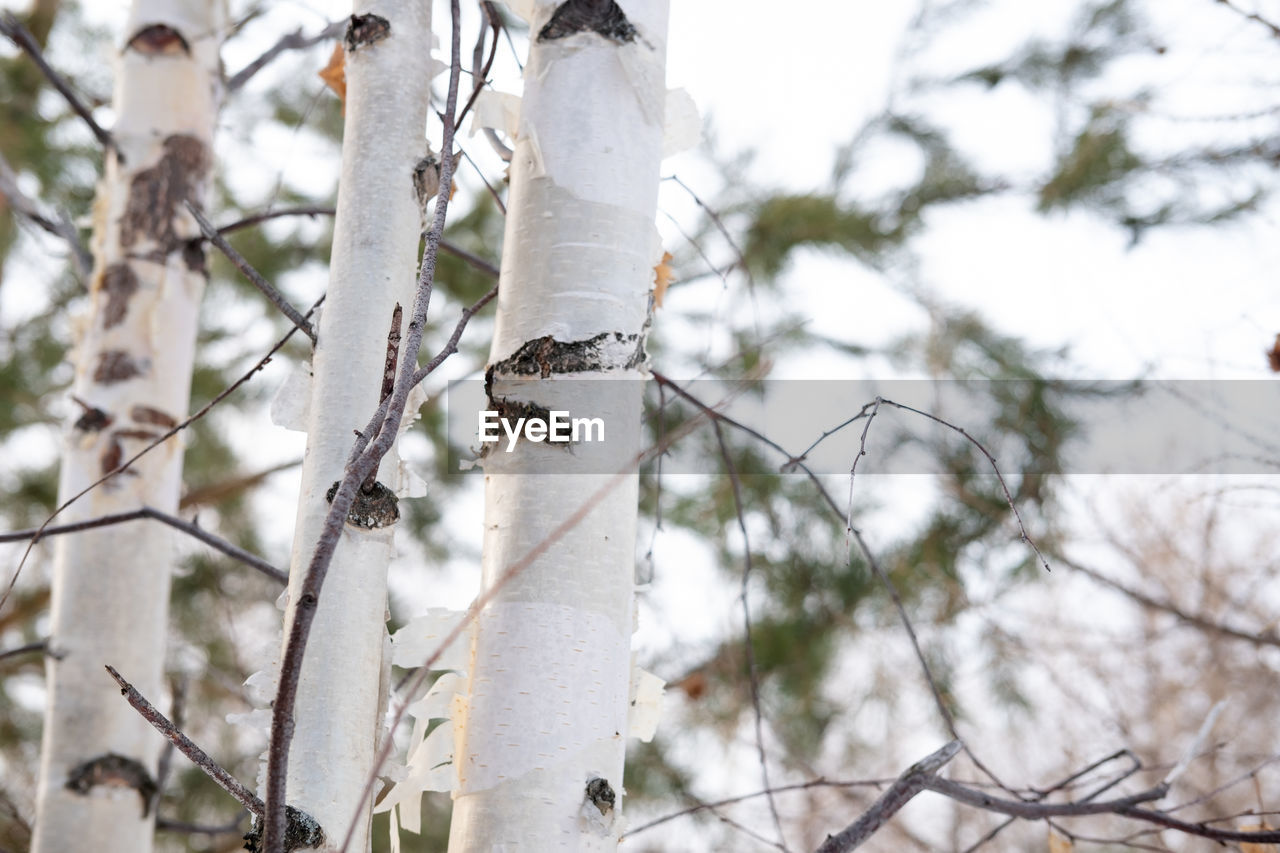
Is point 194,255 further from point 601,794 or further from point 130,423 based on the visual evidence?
point 601,794

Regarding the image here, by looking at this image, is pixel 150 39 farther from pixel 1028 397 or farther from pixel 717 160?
Answer: pixel 1028 397

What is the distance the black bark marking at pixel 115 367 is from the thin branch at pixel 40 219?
216mm

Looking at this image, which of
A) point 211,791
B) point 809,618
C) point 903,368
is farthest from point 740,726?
point 211,791

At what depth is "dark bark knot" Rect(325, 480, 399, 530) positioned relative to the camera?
76 cm

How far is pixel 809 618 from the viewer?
10.2 feet

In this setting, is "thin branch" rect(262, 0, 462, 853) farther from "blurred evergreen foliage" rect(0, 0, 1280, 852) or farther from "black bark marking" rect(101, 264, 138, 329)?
"blurred evergreen foliage" rect(0, 0, 1280, 852)

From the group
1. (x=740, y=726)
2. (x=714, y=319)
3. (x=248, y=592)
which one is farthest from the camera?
(x=248, y=592)

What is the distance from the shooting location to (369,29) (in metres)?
0.91

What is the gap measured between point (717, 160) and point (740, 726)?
1.82 m

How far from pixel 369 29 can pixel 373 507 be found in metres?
0.44

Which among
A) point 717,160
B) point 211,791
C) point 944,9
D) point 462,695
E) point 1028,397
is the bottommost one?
point 211,791

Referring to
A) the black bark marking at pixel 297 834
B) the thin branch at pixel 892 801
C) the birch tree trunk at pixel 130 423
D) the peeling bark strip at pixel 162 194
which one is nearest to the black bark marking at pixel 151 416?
the birch tree trunk at pixel 130 423

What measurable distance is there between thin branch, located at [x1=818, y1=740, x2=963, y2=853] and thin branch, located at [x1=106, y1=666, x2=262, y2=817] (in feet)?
1.16

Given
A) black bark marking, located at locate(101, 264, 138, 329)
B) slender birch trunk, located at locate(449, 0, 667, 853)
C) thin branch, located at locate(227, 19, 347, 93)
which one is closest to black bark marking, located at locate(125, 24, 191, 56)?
thin branch, located at locate(227, 19, 347, 93)
